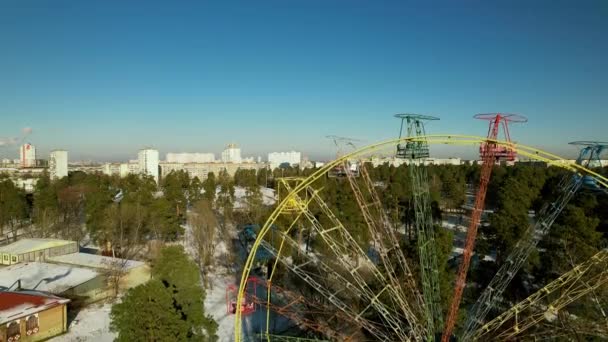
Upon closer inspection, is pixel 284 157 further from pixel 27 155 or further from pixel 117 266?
pixel 117 266

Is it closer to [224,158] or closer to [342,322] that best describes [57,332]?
[342,322]

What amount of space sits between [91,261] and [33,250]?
14.0ft

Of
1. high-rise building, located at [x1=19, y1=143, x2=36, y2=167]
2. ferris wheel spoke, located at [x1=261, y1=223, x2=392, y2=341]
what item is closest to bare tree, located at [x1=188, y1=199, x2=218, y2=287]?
ferris wheel spoke, located at [x1=261, y1=223, x2=392, y2=341]

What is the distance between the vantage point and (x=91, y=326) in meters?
19.0

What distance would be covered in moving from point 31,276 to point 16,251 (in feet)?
17.2

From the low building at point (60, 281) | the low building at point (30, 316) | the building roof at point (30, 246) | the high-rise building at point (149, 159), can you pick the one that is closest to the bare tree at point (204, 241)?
the low building at point (60, 281)

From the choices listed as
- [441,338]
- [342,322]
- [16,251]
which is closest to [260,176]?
[16,251]

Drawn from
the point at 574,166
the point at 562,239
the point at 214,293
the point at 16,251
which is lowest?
the point at 214,293

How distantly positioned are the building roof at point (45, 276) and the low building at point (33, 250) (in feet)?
4.45

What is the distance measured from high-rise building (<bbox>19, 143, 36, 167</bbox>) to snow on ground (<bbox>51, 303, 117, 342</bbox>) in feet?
562

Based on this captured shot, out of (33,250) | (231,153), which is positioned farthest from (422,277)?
(231,153)

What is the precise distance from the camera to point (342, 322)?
1895 centimetres

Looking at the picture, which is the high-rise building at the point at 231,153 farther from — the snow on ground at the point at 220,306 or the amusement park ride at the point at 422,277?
the amusement park ride at the point at 422,277

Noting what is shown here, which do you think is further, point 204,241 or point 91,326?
point 204,241
